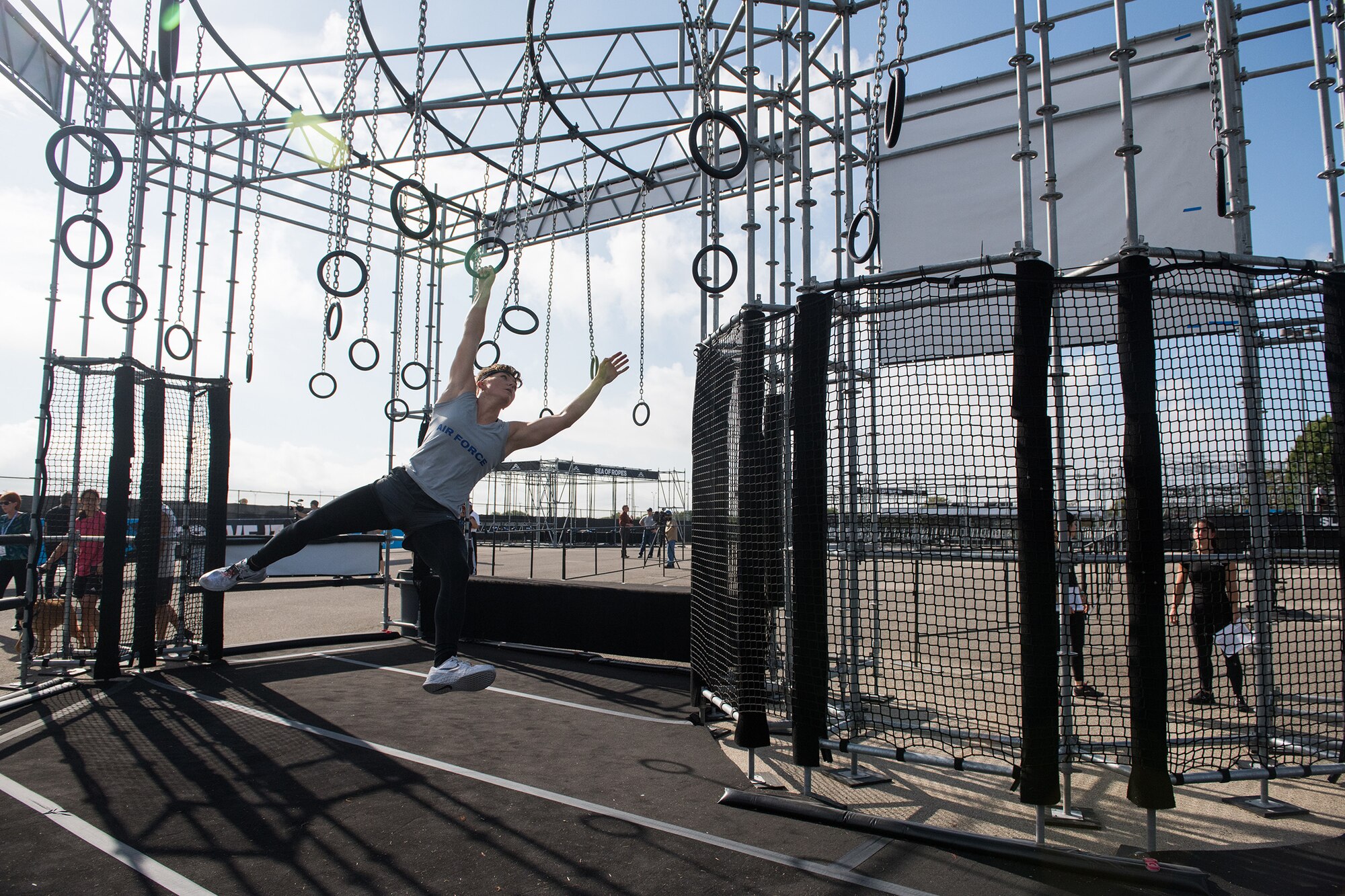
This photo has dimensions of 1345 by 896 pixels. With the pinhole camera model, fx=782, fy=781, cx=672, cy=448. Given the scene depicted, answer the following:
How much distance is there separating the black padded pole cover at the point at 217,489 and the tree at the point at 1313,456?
8.22m

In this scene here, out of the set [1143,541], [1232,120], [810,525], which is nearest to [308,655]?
[810,525]

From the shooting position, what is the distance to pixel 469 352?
3.88m

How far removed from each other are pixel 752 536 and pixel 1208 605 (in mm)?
3297

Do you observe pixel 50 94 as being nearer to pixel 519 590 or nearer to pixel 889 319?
pixel 519 590

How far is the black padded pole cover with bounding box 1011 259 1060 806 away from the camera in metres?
3.32

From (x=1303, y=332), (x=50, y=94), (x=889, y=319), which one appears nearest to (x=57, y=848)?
(x=889, y=319)

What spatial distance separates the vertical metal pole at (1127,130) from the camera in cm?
343

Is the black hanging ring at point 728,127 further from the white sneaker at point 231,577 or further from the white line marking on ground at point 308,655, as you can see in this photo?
the white line marking on ground at point 308,655

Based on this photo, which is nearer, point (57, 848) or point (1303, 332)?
point (57, 848)

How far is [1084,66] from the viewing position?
23.8 ft

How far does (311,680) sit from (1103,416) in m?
6.27

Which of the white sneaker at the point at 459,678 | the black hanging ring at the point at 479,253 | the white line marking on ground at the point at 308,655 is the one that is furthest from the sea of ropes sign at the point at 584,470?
the white sneaker at the point at 459,678

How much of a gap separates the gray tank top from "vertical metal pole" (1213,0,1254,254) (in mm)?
4107

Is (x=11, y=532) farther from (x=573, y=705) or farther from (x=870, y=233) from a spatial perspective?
(x=870, y=233)
